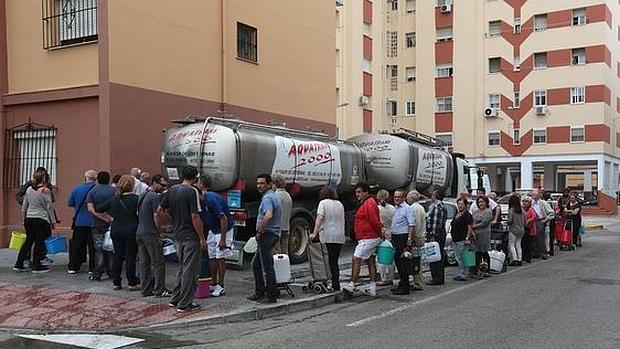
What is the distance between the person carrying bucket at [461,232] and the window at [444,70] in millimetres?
35564

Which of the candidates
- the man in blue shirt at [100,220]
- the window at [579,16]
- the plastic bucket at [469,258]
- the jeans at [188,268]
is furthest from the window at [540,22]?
the jeans at [188,268]

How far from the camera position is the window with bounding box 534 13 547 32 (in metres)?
43.7

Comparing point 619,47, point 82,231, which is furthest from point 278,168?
point 619,47

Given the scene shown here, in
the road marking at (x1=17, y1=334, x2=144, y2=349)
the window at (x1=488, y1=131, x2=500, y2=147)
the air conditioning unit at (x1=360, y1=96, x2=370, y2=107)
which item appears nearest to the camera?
the road marking at (x1=17, y1=334, x2=144, y2=349)

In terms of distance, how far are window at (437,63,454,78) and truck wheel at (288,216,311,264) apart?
3497 cm

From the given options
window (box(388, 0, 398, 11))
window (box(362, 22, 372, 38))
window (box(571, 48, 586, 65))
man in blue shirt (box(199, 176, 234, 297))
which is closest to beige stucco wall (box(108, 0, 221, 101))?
man in blue shirt (box(199, 176, 234, 297))

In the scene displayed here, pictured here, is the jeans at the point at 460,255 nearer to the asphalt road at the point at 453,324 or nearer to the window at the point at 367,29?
the asphalt road at the point at 453,324

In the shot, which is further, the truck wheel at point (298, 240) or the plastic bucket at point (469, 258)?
the truck wheel at point (298, 240)

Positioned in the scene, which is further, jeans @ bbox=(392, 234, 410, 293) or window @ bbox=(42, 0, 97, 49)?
window @ bbox=(42, 0, 97, 49)

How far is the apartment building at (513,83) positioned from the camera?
4225cm

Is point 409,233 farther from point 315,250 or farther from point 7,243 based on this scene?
point 7,243

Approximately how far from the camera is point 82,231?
10766 millimetres

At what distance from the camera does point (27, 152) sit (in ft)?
46.3

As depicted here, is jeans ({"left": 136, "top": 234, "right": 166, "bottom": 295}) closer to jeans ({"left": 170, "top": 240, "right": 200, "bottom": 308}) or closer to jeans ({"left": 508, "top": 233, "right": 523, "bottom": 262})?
jeans ({"left": 170, "top": 240, "right": 200, "bottom": 308})
